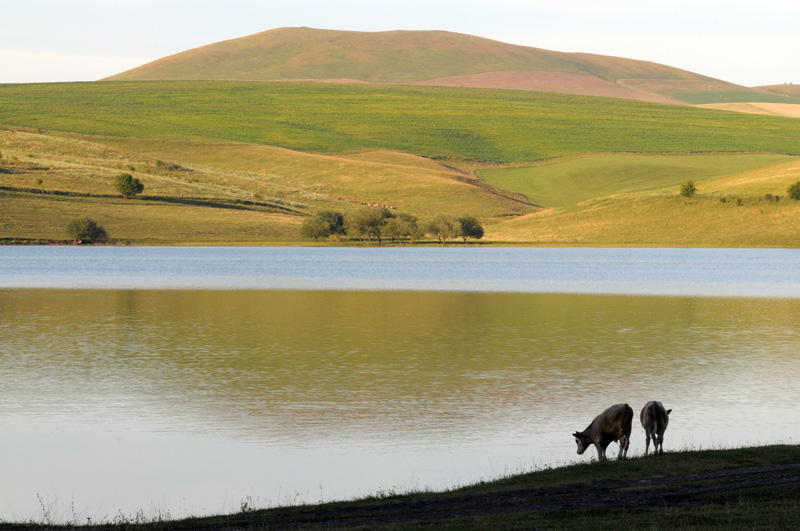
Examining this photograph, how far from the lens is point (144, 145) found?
Result: 190125 millimetres

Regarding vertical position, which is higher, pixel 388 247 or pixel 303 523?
pixel 303 523

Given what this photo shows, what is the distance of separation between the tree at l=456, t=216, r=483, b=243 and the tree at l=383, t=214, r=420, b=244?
6580 millimetres

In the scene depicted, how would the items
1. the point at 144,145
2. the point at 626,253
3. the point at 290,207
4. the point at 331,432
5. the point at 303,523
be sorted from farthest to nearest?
the point at 144,145 < the point at 290,207 < the point at 626,253 < the point at 331,432 < the point at 303,523

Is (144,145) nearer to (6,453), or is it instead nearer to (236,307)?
(236,307)

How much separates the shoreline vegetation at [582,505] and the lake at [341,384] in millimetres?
1430

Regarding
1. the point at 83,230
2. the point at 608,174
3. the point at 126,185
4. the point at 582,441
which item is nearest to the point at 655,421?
the point at 582,441

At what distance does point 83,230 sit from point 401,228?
43.4 m

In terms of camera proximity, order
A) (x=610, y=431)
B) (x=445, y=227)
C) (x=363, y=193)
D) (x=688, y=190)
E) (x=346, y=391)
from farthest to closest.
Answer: (x=363, y=193), (x=688, y=190), (x=445, y=227), (x=346, y=391), (x=610, y=431)

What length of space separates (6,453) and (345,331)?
22524mm

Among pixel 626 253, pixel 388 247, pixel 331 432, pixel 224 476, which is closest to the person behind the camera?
pixel 224 476

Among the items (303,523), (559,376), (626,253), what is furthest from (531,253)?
(303,523)

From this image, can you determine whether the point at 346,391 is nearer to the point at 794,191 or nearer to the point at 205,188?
the point at 794,191

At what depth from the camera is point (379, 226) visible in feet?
452

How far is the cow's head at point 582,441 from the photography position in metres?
18.7
